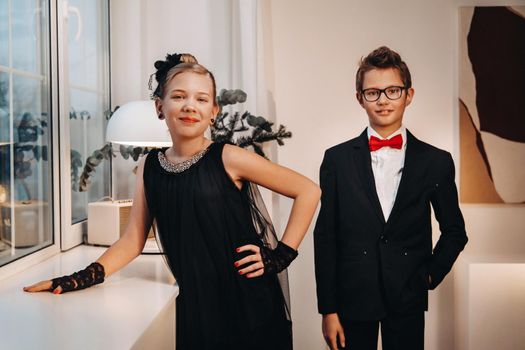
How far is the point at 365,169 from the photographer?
6.28 ft

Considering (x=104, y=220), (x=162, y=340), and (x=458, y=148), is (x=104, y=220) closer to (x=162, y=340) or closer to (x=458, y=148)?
(x=162, y=340)

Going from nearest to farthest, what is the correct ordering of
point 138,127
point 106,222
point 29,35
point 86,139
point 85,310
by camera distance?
1. point 85,310
2. point 29,35
3. point 138,127
4. point 106,222
5. point 86,139

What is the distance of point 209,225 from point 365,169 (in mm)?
661

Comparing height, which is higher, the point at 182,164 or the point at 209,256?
the point at 182,164

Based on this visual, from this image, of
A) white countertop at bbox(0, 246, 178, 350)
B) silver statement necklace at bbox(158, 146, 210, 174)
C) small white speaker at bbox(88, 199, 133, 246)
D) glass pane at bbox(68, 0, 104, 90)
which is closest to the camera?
white countertop at bbox(0, 246, 178, 350)

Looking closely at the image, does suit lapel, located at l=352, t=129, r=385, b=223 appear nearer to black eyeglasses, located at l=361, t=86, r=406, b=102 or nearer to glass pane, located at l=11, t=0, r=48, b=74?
black eyeglasses, located at l=361, t=86, r=406, b=102

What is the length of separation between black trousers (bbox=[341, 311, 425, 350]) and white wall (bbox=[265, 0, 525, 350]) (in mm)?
983

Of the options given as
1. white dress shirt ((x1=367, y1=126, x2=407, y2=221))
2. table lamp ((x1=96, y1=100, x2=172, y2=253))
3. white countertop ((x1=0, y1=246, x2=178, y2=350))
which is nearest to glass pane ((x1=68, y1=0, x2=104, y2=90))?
table lamp ((x1=96, y1=100, x2=172, y2=253))

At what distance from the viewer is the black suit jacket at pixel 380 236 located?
72.2 inches

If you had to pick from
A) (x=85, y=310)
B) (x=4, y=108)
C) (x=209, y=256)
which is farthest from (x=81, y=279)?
(x=4, y=108)

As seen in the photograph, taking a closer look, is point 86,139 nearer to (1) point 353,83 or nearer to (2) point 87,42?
(2) point 87,42

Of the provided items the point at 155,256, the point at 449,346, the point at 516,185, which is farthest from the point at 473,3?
the point at 155,256

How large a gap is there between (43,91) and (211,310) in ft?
3.72

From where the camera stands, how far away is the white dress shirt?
75.2 inches
